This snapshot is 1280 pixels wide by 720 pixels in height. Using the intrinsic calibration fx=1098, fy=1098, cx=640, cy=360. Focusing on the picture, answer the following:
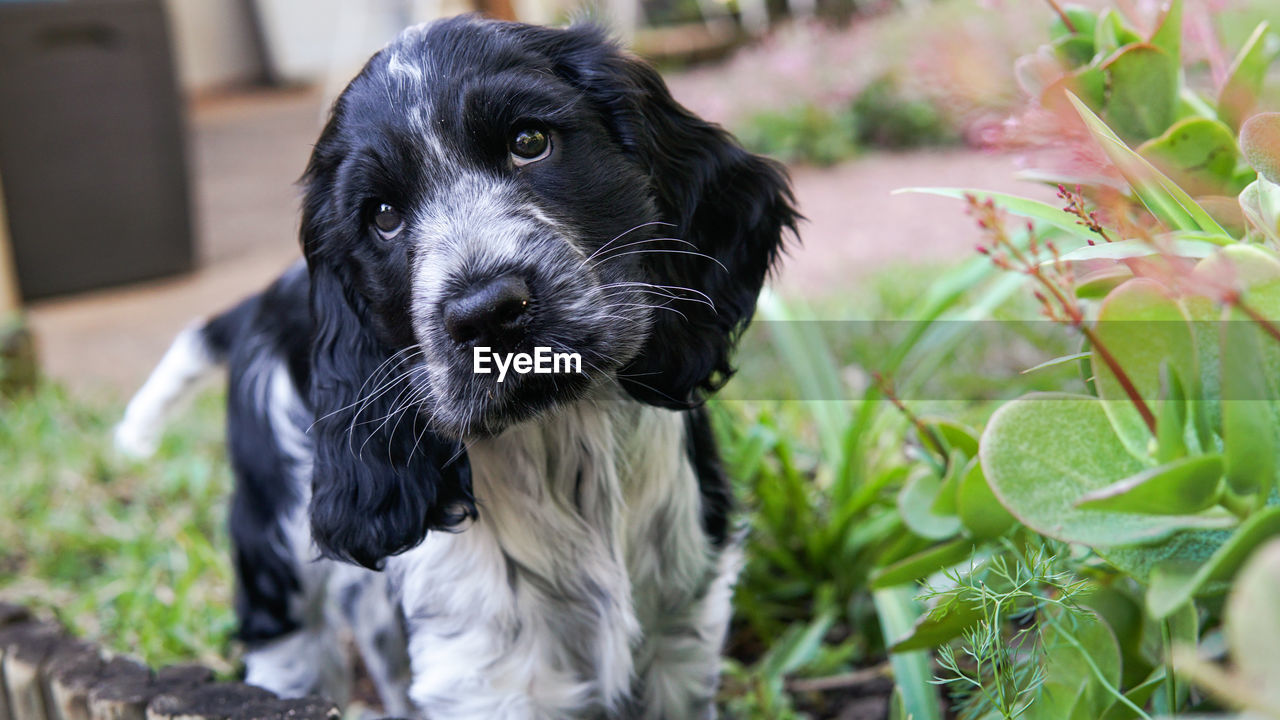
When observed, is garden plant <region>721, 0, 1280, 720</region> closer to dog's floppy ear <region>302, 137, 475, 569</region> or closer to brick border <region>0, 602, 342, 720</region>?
dog's floppy ear <region>302, 137, 475, 569</region>

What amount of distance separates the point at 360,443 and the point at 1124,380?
48.9 inches

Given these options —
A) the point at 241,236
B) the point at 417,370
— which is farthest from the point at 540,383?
the point at 241,236

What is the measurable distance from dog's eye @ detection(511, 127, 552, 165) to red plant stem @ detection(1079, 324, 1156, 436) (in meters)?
0.89

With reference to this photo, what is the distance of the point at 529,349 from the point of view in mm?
1605

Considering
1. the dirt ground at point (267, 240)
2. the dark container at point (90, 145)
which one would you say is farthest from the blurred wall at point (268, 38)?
the dark container at point (90, 145)

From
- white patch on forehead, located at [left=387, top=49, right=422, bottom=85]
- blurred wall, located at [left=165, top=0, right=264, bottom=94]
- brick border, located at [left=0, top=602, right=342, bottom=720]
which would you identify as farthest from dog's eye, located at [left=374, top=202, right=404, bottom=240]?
blurred wall, located at [left=165, top=0, right=264, bottom=94]

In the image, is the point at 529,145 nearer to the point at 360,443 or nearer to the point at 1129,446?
the point at 360,443

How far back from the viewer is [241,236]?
815 cm

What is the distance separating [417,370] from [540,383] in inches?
10.0

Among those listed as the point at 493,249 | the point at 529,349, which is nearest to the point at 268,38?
the point at 493,249

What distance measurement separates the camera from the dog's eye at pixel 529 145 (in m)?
1.77

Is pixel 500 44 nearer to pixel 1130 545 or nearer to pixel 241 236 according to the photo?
pixel 1130 545

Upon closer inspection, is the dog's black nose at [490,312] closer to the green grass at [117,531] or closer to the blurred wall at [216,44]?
the green grass at [117,531]

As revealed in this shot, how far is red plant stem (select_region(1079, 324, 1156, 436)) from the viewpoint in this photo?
133 centimetres
